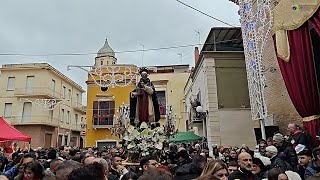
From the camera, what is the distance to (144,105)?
282 inches

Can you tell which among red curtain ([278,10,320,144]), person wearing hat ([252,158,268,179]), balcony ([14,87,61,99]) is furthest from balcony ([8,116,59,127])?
person wearing hat ([252,158,268,179])

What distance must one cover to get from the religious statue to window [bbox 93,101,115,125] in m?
23.0

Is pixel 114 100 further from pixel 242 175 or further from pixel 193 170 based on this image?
pixel 242 175

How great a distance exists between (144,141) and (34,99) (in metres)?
27.3

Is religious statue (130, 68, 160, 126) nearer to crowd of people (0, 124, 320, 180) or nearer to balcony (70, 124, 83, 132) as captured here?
crowd of people (0, 124, 320, 180)

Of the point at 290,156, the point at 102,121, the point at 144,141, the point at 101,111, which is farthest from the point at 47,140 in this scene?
the point at 290,156

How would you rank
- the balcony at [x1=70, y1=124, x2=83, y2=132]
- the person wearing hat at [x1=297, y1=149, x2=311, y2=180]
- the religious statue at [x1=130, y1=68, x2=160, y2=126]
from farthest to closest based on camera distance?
the balcony at [x1=70, y1=124, x2=83, y2=132] → the religious statue at [x1=130, y1=68, x2=160, y2=126] → the person wearing hat at [x1=297, y1=149, x2=311, y2=180]

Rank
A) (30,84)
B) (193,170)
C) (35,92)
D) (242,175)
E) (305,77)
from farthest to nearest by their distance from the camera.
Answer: (30,84)
(35,92)
(305,77)
(193,170)
(242,175)

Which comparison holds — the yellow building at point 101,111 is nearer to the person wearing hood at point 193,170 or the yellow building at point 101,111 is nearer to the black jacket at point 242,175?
the person wearing hood at point 193,170

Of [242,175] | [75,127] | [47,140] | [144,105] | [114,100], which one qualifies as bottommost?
[242,175]

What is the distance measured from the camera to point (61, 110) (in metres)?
35.7

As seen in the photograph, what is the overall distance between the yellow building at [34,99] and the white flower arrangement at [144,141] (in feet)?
84.3

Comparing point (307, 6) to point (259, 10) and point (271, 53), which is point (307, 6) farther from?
point (271, 53)

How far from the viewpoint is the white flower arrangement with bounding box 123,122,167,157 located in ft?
19.7
